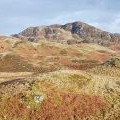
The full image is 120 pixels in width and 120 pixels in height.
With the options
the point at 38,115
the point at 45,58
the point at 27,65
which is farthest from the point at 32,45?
the point at 38,115

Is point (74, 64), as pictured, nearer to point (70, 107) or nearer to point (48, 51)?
point (48, 51)

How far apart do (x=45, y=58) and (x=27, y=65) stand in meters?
15.5

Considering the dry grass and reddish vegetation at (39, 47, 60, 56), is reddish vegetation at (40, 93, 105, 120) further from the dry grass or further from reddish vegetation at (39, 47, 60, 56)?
reddish vegetation at (39, 47, 60, 56)

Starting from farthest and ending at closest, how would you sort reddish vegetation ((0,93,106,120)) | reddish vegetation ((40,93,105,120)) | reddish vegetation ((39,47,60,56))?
reddish vegetation ((39,47,60,56)), reddish vegetation ((40,93,105,120)), reddish vegetation ((0,93,106,120))

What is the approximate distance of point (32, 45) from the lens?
484 feet

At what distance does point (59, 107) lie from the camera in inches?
1752

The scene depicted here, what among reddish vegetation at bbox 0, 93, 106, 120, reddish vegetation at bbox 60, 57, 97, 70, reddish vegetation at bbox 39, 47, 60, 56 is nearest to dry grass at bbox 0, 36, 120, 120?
reddish vegetation at bbox 0, 93, 106, 120

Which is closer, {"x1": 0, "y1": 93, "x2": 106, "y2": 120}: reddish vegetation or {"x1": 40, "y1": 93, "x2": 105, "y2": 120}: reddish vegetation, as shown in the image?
{"x1": 0, "y1": 93, "x2": 106, "y2": 120}: reddish vegetation

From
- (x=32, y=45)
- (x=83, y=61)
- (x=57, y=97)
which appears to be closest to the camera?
(x=57, y=97)

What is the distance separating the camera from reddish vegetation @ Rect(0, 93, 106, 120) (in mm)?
43188

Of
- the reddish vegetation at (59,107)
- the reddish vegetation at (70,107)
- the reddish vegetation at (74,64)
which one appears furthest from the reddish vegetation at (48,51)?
the reddish vegetation at (59,107)

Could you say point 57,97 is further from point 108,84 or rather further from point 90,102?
point 108,84

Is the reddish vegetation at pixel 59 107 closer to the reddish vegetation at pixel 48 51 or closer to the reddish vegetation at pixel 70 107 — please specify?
the reddish vegetation at pixel 70 107

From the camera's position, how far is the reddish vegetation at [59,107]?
142 feet
